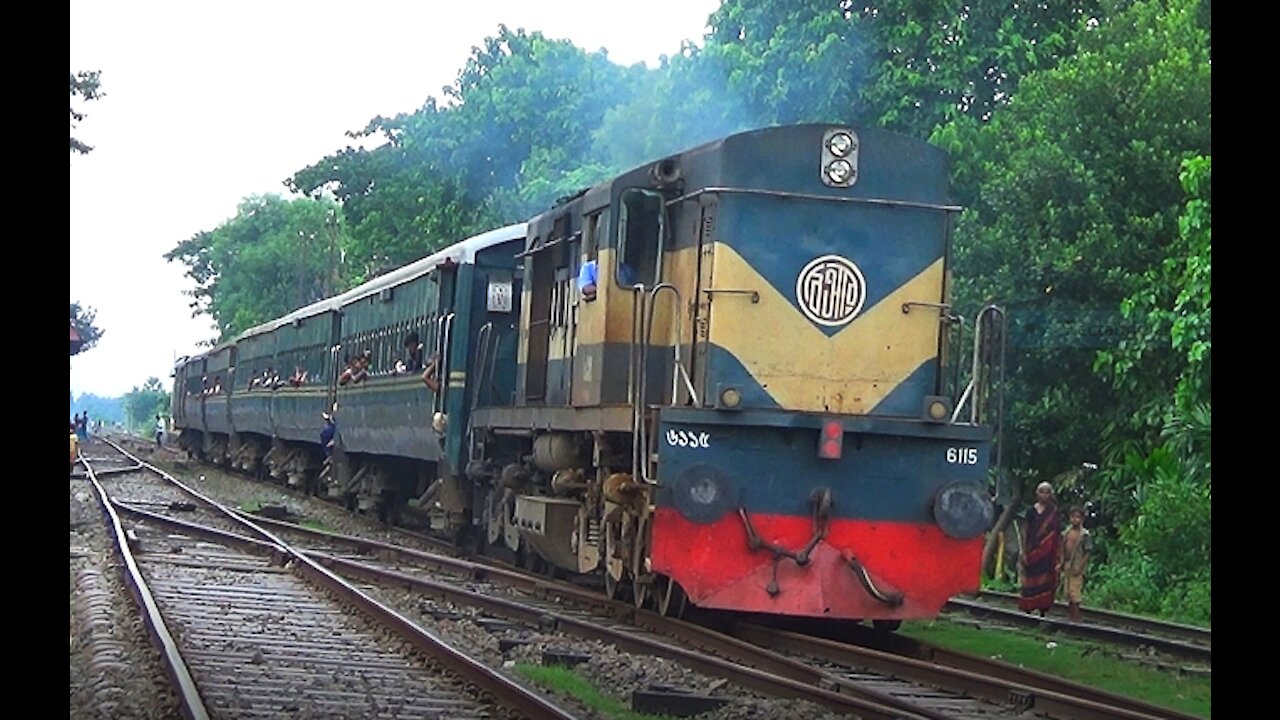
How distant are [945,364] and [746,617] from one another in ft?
7.80

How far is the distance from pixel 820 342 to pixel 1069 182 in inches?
336

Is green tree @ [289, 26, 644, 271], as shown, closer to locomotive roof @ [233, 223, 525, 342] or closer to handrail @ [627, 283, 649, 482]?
locomotive roof @ [233, 223, 525, 342]

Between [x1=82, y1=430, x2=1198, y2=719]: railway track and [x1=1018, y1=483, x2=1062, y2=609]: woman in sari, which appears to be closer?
[x1=82, y1=430, x2=1198, y2=719]: railway track

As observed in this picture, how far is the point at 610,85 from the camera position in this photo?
3294cm

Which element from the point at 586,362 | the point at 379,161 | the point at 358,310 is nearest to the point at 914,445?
the point at 586,362

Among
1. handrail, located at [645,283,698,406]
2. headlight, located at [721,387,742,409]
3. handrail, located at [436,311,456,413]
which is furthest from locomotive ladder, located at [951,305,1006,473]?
handrail, located at [436,311,456,413]

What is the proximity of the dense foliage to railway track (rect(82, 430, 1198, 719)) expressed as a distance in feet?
16.2

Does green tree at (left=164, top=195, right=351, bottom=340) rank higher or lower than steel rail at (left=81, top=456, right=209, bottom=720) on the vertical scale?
higher

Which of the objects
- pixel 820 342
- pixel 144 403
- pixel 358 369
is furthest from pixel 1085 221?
pixel 144 403

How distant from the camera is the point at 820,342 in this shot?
11297 mm

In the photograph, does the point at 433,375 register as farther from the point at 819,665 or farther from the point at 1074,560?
the point at 819,665

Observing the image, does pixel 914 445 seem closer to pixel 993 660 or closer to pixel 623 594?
pixel 993 660

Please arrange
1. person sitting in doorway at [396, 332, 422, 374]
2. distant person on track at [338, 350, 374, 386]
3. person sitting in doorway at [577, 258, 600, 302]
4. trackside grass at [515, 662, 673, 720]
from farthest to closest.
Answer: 1. distant person on track at [338, 350, 374, 386]
2. person sitting in doorway at [396, 332, 422, 374]
3. person sitting in doorway at [577, 258, 600, 302]
4. trackside grass at [515, 662, 673, 720]

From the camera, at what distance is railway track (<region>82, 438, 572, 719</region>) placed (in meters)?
8.64
